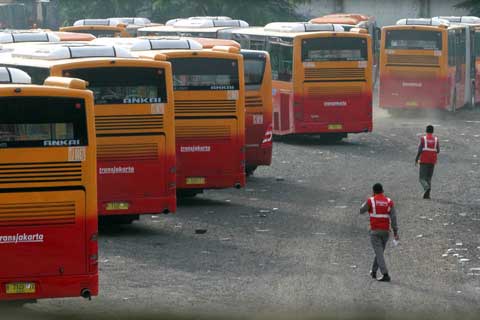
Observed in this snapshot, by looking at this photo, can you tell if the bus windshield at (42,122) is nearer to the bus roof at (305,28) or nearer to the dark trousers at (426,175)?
the dark trousers at (426,175)

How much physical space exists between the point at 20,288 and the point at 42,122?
2.00 m

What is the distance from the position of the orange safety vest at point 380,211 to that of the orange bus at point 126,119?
4800 millimetres

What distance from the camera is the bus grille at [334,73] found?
38.4 m

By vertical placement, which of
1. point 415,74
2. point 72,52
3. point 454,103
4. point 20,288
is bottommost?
point 454,103

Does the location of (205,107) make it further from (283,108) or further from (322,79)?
(283,108)

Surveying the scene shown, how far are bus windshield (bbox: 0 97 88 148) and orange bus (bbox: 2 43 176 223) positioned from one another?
515 cm

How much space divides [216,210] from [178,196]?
5.24 ft

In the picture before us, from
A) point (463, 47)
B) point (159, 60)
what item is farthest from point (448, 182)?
point (463, 47)

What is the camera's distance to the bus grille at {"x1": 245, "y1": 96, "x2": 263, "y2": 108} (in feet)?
100

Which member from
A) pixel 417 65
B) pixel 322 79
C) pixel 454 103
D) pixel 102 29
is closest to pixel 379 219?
pixel 322 79

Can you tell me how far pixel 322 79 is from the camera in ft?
127

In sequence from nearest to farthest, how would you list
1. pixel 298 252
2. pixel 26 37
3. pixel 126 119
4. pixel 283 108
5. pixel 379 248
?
pixel 379 248 < pixel 298 252 < pixel 126 119 < pixel 26 37 < pixel 283 108

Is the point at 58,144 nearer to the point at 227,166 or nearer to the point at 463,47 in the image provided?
the point at 227,166

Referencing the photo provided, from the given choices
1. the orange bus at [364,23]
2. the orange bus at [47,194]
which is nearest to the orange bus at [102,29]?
the orange bus at [364,23]
